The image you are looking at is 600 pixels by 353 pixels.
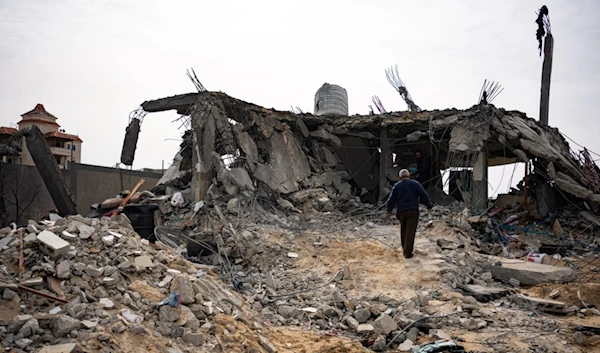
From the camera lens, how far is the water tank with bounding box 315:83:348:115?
11680 millimetres

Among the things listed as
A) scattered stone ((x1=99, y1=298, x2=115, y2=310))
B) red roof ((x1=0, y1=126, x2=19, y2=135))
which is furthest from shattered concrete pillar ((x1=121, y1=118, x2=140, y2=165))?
red roof ((x1=0, y1=126, x2=19, y2=135))

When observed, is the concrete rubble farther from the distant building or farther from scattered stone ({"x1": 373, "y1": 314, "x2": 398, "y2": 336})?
the distant building

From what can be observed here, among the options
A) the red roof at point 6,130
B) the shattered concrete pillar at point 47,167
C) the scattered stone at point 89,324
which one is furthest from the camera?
the red roof at point 6,130

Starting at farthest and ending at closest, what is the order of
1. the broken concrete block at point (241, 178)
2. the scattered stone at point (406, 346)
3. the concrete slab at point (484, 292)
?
the broken concrete block at point (241, 178) < the concrete slab at point (484, 292) < the scattered stone at point (406, 346)

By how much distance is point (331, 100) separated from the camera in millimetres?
11719

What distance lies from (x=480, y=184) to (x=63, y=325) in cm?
871

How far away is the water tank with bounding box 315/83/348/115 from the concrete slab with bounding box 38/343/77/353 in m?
9.65

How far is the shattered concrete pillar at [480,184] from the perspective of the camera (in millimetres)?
9336

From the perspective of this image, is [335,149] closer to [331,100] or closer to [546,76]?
[331,100]

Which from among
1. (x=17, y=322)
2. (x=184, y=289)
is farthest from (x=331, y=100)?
(x=17, y=322)

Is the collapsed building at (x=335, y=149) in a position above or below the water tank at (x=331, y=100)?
below

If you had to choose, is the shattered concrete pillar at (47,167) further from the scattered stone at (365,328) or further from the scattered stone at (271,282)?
the scattered stone at (365,328)

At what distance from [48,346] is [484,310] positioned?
4213mm

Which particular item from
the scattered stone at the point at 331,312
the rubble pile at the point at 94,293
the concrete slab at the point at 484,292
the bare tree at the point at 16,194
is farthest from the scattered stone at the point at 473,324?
the bare tree at the point at 16,194
